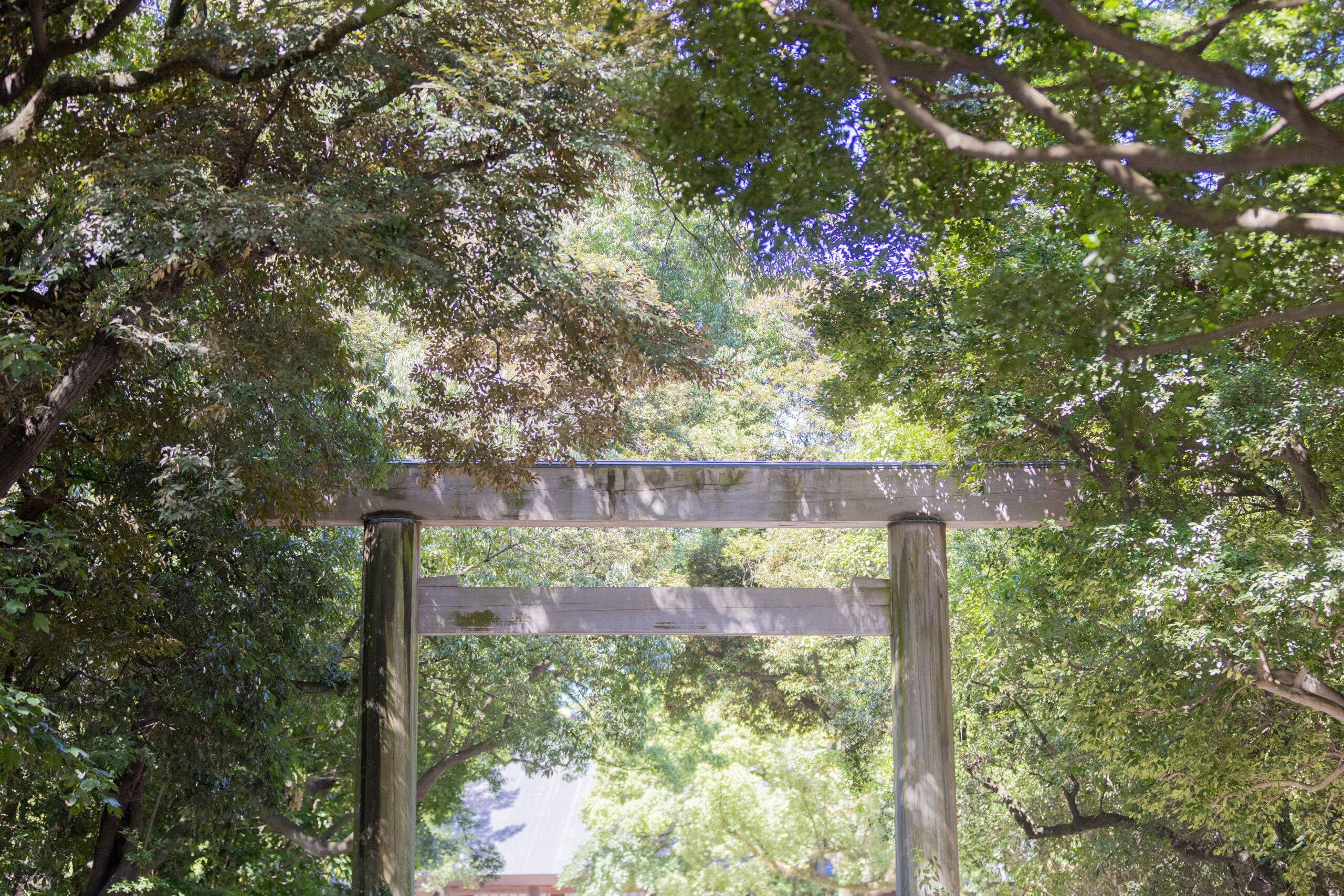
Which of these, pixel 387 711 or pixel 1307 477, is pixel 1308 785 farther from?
pixel 387 711

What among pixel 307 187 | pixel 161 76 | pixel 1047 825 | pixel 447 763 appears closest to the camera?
pixel 161 76

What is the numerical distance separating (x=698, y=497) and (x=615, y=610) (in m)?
0.68

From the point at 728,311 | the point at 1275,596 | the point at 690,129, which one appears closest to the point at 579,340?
the point at 690,129

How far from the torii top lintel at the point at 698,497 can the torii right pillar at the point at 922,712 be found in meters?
0.15

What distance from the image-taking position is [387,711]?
486 centimetres

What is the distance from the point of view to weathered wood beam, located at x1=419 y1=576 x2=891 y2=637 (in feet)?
17.0

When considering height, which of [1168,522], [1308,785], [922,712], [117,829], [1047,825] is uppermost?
[1168,522]

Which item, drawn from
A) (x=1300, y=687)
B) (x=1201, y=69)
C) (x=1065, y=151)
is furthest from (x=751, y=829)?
(x=1201, y=69)

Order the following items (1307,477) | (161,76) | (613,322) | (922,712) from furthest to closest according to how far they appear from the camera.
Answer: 1. (922,712)
2. (1307,477)
3. (613,322)
4. (161,76)

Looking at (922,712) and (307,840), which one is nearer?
(922,712)

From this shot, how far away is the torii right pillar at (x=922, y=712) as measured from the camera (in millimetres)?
4711

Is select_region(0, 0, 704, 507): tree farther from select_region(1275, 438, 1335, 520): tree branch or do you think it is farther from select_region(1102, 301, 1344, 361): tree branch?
select_region(1275, 438, 1335, 520): tree branch

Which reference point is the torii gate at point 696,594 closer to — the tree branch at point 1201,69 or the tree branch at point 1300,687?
the tree branch at point 1300,687

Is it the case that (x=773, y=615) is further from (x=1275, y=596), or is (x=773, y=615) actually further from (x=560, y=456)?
(x=1275, y=596)
